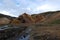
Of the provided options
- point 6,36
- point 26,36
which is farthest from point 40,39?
point 6,36

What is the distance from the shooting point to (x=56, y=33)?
45.3ft

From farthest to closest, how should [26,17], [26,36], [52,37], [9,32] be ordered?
[26,17] < [9,32] < [26,36] < [52,37]

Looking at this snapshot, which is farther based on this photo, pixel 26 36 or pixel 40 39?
pixel 26 36

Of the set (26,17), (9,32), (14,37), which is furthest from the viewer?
(26,17)

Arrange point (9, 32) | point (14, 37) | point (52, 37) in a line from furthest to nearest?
point (9, 32) < point (14, 37) < point (52, 37)

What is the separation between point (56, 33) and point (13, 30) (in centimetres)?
558

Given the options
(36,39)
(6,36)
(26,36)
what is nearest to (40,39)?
(36,39)

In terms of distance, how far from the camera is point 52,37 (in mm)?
13008

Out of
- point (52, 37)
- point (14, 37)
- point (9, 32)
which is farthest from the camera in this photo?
point (9, 32)

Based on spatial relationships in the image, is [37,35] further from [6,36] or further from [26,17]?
[26,17]

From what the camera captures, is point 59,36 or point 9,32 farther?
point 9,32

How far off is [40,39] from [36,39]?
324 millimetres

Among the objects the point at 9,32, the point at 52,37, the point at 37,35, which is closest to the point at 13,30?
the point at 9,32

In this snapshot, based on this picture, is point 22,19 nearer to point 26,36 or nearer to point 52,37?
point 26,36
